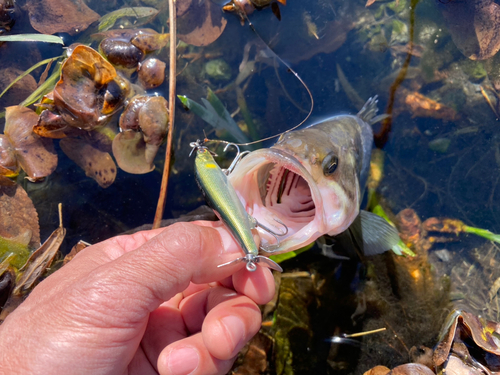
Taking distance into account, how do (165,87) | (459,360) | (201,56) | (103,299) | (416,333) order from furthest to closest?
(201,56) → (165,87) → (416,333) → (459,360) → (103,299)

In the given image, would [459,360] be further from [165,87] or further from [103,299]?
[165,87]

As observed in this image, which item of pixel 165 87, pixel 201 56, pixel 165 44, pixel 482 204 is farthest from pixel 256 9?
pixel 482 204

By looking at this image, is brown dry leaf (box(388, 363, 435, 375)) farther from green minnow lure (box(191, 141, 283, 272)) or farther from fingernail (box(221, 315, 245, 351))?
green minnow lure (box(191, 141, 283, 272))

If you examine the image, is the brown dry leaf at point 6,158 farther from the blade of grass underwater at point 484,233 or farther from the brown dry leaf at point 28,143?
the blade of grass underwater at point 484,233

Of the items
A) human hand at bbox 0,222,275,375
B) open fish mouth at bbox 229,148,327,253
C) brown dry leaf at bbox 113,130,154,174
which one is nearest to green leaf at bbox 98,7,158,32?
brown dry leaf at bbox 113,130,154,174

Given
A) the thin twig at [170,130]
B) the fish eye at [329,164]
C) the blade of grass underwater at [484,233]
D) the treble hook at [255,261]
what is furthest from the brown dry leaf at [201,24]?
the blade of grass underwater at [484,233]

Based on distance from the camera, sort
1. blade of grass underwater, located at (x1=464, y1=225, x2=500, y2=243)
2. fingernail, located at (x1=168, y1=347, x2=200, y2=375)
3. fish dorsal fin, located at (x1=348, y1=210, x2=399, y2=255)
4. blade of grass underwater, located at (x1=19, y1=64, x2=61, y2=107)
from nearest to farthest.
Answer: fingernail, located at (x1=168, y1=347, x2=200, y2=375) < fish dorsal fin, located at (x1=348, y1=210, x2=399, y2=255) < blade of grass underwater, located at (x1=464, y1=225, x2=500, y2=243) < blade of grass underwater, located at (x1=19, y1=64, x2=61, y2=107)
